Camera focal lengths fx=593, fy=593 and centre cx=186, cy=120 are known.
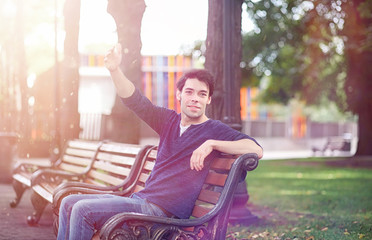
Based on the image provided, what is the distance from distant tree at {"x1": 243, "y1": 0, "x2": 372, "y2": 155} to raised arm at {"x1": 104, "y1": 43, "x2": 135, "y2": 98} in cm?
1673

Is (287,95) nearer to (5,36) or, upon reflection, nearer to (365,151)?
(365,151)

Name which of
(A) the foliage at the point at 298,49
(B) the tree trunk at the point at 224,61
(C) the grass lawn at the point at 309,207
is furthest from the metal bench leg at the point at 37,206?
(A) the foliage at the point at 298,49

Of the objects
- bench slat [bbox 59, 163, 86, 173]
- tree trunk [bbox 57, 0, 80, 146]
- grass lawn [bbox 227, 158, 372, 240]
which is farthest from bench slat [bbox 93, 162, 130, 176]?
tree trunk [bbox 57, 0, 80, 146]

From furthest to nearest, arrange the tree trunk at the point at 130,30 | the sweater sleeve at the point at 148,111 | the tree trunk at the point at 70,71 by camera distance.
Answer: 1. the tree trunk at the point at 70,71
2. the tree trunk at the point at 130,30
3. the sweater sleeve at the point at 148,111

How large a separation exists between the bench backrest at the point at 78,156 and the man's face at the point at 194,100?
3.21 m

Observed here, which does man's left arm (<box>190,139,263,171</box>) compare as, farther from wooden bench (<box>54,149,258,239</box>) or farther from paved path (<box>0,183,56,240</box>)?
paved path (<box>0,183,56,240</box>)

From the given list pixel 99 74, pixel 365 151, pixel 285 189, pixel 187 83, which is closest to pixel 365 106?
pixel 365 151

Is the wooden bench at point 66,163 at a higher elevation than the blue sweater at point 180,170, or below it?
below

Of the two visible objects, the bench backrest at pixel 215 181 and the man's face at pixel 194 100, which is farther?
the man's face at pixel 194 100

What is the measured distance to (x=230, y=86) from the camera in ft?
23.0

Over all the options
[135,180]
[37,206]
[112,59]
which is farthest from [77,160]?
[112,59]

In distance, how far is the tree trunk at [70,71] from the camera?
1022 cm

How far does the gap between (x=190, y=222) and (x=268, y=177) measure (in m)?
12.9

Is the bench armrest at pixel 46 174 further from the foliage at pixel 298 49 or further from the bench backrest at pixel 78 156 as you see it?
the foliage at pixel 298 49
